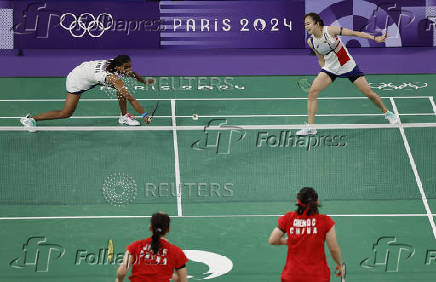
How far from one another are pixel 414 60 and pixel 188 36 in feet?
A: 14.7

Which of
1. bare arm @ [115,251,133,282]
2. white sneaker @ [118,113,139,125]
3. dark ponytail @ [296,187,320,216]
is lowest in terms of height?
bare arm @ [115,251,133,282]

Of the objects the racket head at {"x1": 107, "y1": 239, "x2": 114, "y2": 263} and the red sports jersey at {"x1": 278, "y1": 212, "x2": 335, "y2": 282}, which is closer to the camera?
the red sports jersey at {"x1": 278, "y1": 212, "x2": 335, "y2": 282}

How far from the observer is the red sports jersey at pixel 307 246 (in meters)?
8.23

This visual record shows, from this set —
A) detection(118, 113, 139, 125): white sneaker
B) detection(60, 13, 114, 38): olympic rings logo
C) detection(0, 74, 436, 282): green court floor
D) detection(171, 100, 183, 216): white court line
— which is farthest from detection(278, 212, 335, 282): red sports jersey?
detection(60, 13, 114, 38): olympic rings logo

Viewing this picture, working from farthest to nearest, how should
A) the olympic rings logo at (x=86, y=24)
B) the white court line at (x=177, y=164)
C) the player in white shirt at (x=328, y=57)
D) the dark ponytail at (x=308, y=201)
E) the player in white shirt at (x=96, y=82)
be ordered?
the olympic rings logo at (x=86, y=24) → the player in white shirt at (x=96, y=82) → the player in white shirt at (x=328, y=57) → the white court line at (x=177, y=164) → the dark ponytail at (x=308, y=201)

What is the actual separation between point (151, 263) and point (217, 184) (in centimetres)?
497

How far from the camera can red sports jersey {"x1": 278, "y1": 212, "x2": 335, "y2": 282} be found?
823 centimetres

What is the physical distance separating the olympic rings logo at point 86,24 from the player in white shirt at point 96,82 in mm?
3819

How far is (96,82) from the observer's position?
46.2 feet

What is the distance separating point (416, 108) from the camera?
50.9ft

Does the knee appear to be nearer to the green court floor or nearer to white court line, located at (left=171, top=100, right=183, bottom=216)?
the green court floor

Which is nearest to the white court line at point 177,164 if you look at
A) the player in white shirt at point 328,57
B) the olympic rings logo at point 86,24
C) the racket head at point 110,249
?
the racket head at point 110,249

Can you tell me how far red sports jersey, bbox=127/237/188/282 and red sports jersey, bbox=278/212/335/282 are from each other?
1107 mm

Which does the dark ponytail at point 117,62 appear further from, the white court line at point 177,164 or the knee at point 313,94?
the knee at point 313,94
